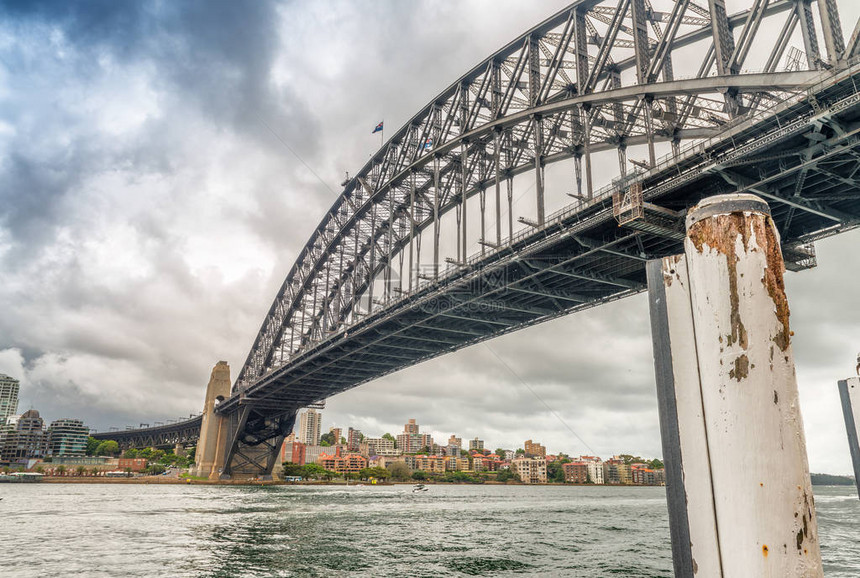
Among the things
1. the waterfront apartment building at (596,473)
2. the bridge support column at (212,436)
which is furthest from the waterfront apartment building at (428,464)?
the bridge support column at (212,436)

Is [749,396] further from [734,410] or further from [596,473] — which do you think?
[596,473]

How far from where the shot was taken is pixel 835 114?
685 inches

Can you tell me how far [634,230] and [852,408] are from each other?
2053cm

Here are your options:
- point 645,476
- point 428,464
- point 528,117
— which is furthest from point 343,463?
point 528,117

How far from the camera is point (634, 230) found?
24.8m

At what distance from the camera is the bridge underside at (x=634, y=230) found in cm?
1888

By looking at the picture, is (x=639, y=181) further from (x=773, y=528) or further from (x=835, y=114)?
(x=773, y=528)

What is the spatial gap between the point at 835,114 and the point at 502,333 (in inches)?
1106

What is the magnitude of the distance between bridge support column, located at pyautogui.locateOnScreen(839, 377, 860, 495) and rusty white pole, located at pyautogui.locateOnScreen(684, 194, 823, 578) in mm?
3958

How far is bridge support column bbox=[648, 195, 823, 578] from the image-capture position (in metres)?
1.91

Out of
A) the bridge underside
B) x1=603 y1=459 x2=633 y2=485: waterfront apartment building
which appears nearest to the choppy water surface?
the bridge underside

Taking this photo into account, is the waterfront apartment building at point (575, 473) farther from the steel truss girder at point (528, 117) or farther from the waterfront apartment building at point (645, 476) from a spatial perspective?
the steel truss girder at point (528, 117)

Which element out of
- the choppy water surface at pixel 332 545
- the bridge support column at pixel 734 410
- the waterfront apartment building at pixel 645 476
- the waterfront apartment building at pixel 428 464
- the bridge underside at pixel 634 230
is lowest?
the waterfront apartment building at pixel 645 476

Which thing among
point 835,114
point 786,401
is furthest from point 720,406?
point 835,114
